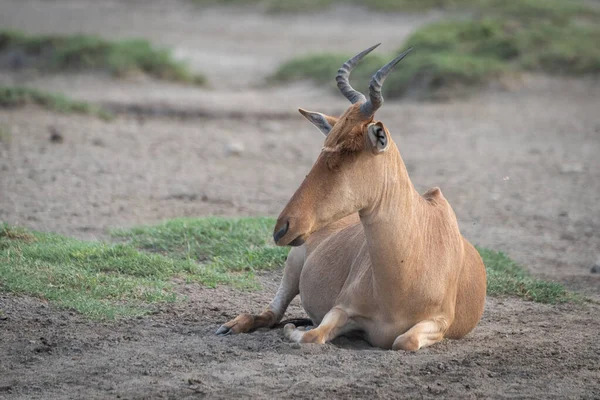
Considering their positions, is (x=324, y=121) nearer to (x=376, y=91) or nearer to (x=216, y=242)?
(x=376, y=91)

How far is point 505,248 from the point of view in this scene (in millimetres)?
9836

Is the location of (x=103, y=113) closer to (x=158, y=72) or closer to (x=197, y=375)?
(x=158, y=72)

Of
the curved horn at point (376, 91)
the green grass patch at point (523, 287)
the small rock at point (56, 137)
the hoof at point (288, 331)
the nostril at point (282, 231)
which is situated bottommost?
the green grass patch at point (523, 287)

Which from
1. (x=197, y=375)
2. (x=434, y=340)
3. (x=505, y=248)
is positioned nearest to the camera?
(x=197, y=375)

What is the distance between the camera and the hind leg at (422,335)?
19.8 feet

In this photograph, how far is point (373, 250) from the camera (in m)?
6.00

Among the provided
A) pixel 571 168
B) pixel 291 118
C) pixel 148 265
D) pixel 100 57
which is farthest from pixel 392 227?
pixel 100 57

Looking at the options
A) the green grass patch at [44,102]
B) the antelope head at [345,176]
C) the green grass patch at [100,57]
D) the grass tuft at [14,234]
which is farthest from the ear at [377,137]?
the green grass patch at [100,57]

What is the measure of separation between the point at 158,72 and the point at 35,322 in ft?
44.4

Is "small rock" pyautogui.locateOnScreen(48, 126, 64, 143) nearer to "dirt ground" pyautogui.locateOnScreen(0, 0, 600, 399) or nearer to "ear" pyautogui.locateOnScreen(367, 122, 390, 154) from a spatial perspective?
"dirt ground" pyautogui.locateOnScreen(0, 0, 600, 399)

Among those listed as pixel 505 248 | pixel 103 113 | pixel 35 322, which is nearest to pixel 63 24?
pixel 103 113

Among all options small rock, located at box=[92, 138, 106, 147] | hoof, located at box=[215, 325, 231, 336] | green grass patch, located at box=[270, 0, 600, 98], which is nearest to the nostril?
hoof, located at box=[215, 325, 231, 336]

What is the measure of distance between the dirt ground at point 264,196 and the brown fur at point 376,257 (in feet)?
0.58

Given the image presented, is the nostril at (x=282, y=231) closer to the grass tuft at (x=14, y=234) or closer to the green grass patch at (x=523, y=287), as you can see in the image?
the green grass patch at (x=523, y=287)
